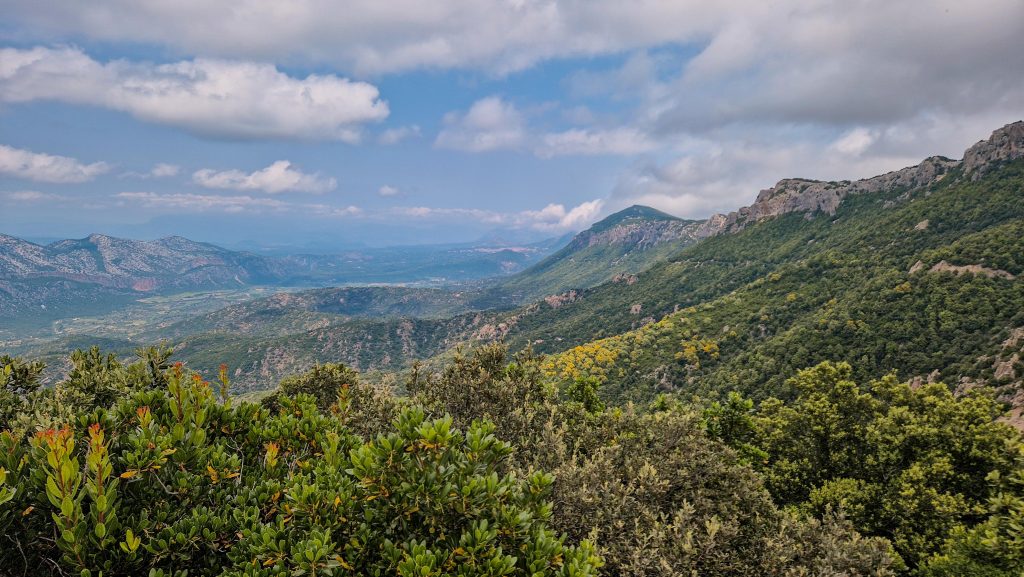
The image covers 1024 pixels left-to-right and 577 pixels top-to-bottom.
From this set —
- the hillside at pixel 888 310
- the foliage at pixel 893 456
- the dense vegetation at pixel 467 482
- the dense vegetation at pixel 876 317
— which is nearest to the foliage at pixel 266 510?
the dense vegetation at pixel 467 482

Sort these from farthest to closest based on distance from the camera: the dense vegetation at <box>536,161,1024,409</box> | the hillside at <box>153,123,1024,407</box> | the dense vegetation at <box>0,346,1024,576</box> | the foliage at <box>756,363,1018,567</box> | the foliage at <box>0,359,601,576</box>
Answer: the hillside at <box>153,123,1024,407</box>
the dense vegetation at <box>536,161,1024,409</box>
the foliage at <box>756,363,1018,567</box>
the dense vegetation at <box>0,346,1024,576</box>
the foliage at <box>0,359,601,576</box>

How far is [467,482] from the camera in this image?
7.52m

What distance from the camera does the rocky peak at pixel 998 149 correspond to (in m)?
159

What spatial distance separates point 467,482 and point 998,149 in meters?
248

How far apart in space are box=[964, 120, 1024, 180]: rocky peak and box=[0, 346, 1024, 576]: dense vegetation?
211 meters

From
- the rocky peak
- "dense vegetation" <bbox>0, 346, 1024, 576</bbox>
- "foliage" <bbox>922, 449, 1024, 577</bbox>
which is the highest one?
the rocky peak

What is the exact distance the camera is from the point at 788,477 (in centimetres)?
2630

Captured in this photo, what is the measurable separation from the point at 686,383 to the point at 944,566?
101940mm

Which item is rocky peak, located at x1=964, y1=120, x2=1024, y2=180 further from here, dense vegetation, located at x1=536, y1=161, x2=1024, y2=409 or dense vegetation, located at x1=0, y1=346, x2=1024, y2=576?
dense vegetation, located at x1=0, y1=346, x2=1024, y2=576

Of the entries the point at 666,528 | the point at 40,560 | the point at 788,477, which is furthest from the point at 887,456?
the point at 40,560

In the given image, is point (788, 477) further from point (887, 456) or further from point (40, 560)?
point (40, 560)

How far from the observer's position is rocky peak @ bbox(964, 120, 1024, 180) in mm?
158625

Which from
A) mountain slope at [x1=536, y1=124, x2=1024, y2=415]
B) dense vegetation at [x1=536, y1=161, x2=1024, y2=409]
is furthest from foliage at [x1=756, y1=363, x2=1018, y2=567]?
dense vegetation at [x1=536, y1=161, x2=1024, y2=409]

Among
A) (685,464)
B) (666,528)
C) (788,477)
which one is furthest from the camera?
(788,477)
